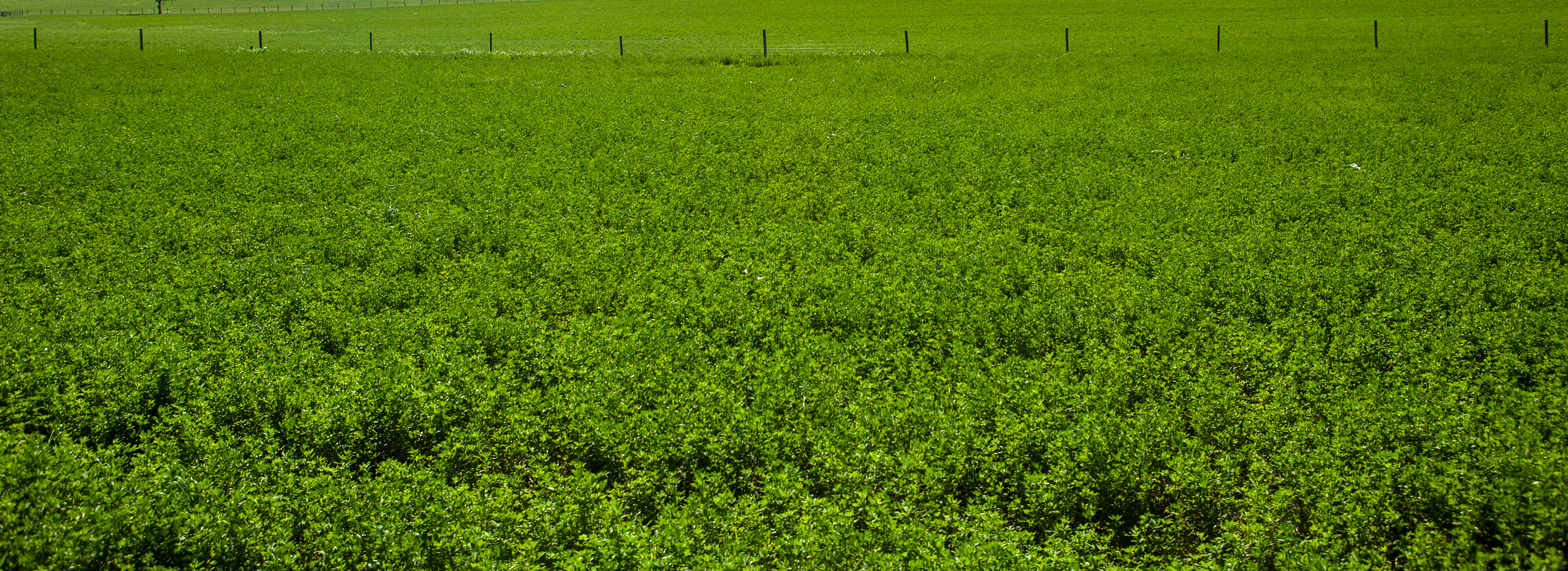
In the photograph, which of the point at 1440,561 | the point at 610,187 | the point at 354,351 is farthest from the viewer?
the point at 610,187

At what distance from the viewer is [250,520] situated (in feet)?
20.9

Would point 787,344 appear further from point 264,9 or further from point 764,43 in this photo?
point 264,9

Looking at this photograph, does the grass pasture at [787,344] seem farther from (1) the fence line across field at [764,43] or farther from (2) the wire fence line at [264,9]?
(2) the wire fence line at [264,9]

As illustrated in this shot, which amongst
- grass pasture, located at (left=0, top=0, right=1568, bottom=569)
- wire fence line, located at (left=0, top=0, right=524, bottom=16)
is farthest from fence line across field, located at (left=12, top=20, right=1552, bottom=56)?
wire fence line, located at (left=0, top=0, right=524, bottom=16)

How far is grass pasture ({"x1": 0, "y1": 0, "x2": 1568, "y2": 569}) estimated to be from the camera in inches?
255

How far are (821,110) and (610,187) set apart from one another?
446 inches

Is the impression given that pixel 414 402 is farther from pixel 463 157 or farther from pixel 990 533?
pixel 463 157

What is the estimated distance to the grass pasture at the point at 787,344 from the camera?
21.3 ft

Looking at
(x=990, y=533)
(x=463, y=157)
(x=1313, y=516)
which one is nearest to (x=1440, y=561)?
(x=1313, y=516)

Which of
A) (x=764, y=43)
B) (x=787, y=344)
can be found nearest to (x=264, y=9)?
(x=764, y=43)

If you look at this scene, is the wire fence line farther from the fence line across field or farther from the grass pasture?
the grass pasture

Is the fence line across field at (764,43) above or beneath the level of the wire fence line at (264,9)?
beneath

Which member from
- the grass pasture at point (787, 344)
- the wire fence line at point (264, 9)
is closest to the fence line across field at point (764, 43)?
the grass pasture at point (787, 344)

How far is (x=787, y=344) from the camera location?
32.6 ft
